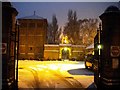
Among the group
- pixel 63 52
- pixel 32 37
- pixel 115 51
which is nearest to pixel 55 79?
pixel 115 51

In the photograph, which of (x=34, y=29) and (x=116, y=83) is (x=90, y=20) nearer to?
(x=34, y=29)

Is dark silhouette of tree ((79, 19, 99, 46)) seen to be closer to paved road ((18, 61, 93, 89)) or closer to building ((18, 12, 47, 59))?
building ((18, 12, 47, 59))

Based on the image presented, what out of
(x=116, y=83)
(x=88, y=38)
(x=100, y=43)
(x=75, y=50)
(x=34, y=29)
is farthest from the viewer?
(x=88, y=38)

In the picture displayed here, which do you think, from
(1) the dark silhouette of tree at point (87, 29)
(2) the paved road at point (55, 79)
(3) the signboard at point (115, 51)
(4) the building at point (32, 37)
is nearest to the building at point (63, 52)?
(4) the building at point (32, 37)

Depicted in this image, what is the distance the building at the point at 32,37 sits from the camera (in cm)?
4991

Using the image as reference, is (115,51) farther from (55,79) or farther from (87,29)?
(87,29)

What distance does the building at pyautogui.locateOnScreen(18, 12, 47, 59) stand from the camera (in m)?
49.9

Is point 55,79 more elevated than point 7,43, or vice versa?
point 7,43

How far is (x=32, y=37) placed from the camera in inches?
2023

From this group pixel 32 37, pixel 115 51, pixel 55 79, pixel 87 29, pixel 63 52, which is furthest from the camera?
pixel 87 29

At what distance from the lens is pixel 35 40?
5109cm

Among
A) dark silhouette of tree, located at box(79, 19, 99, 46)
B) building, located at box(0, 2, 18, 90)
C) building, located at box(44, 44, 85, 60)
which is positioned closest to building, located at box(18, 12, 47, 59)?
building, located at box(44, 44, 85, 60)

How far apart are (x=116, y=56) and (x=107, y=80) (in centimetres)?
105

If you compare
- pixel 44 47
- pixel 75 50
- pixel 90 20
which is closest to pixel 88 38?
pixel 90 20
